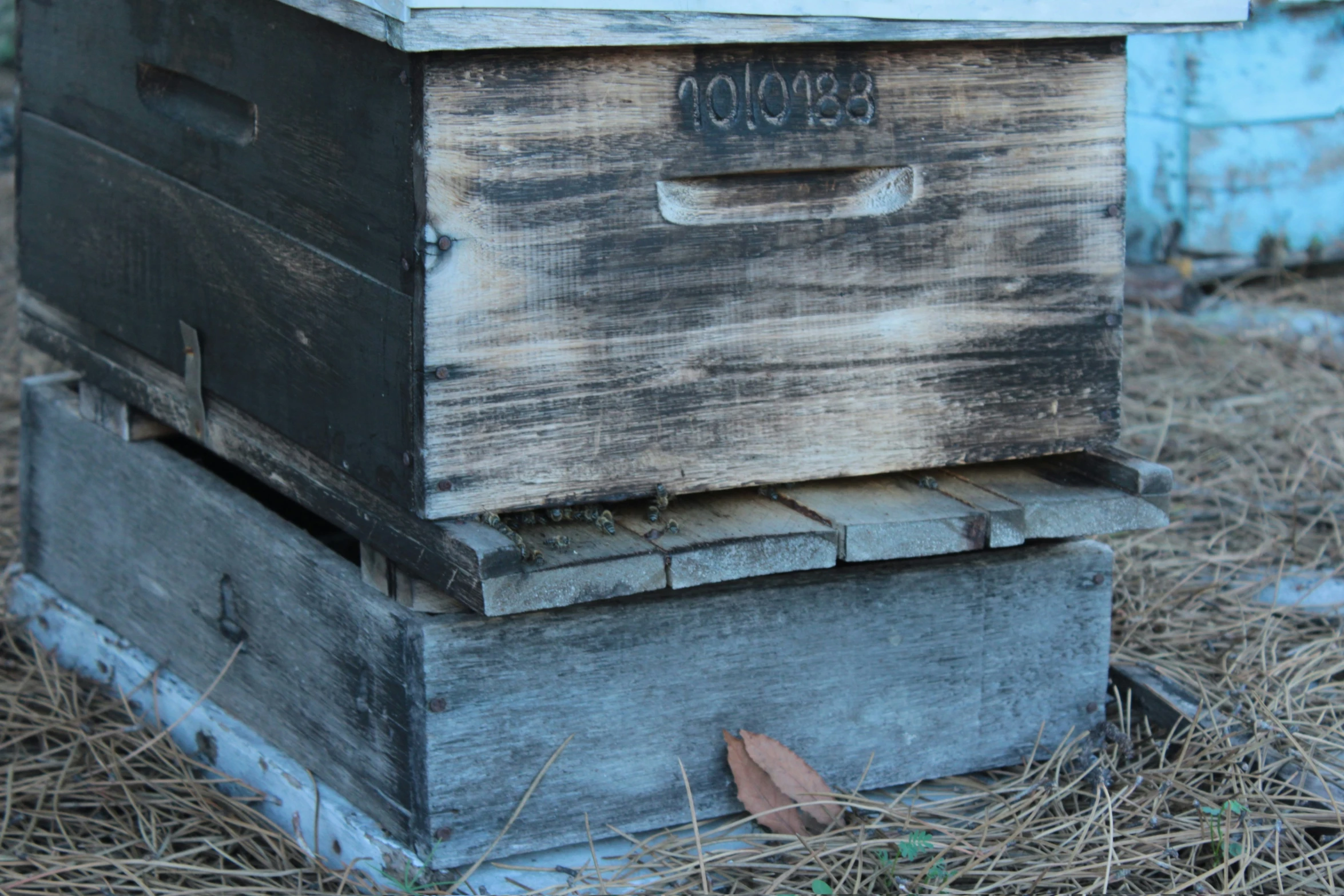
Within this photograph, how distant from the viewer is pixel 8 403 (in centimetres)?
→ 342

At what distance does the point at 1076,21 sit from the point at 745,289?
475mm

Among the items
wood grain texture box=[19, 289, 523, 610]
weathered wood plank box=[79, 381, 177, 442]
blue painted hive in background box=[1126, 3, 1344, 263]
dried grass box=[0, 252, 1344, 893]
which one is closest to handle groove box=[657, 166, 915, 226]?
wood grain texture box=[19, 289, 523, 610]

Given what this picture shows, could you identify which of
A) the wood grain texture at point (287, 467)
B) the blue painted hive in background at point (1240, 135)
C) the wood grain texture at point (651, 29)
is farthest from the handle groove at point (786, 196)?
the blue painted hive in background at point (1240, 135)

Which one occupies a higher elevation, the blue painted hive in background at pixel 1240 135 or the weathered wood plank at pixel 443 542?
the blue painted hive in background at pixel 1240 135

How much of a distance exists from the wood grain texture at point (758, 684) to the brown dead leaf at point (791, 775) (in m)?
0.02

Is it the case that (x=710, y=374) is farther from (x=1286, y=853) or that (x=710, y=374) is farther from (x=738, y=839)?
(x=1286, y=853)

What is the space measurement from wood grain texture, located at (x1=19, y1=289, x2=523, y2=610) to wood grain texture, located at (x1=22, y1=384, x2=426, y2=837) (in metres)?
0.07

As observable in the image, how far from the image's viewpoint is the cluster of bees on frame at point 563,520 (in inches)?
61.2

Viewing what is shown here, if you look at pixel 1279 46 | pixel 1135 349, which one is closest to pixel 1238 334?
pixel 1135 349

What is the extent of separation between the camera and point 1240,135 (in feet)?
13.2

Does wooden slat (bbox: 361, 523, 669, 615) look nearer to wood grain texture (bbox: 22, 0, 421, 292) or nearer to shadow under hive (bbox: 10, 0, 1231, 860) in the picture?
shadow under hive (bbox: 10, 0, 1231, 860)

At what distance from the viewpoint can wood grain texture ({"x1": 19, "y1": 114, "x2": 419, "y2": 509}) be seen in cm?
157

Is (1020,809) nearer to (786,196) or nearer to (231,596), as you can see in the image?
(786,196)

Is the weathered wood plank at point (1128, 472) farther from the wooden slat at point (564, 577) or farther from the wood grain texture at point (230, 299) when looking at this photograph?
the wood grain texture at point (230, 299)
